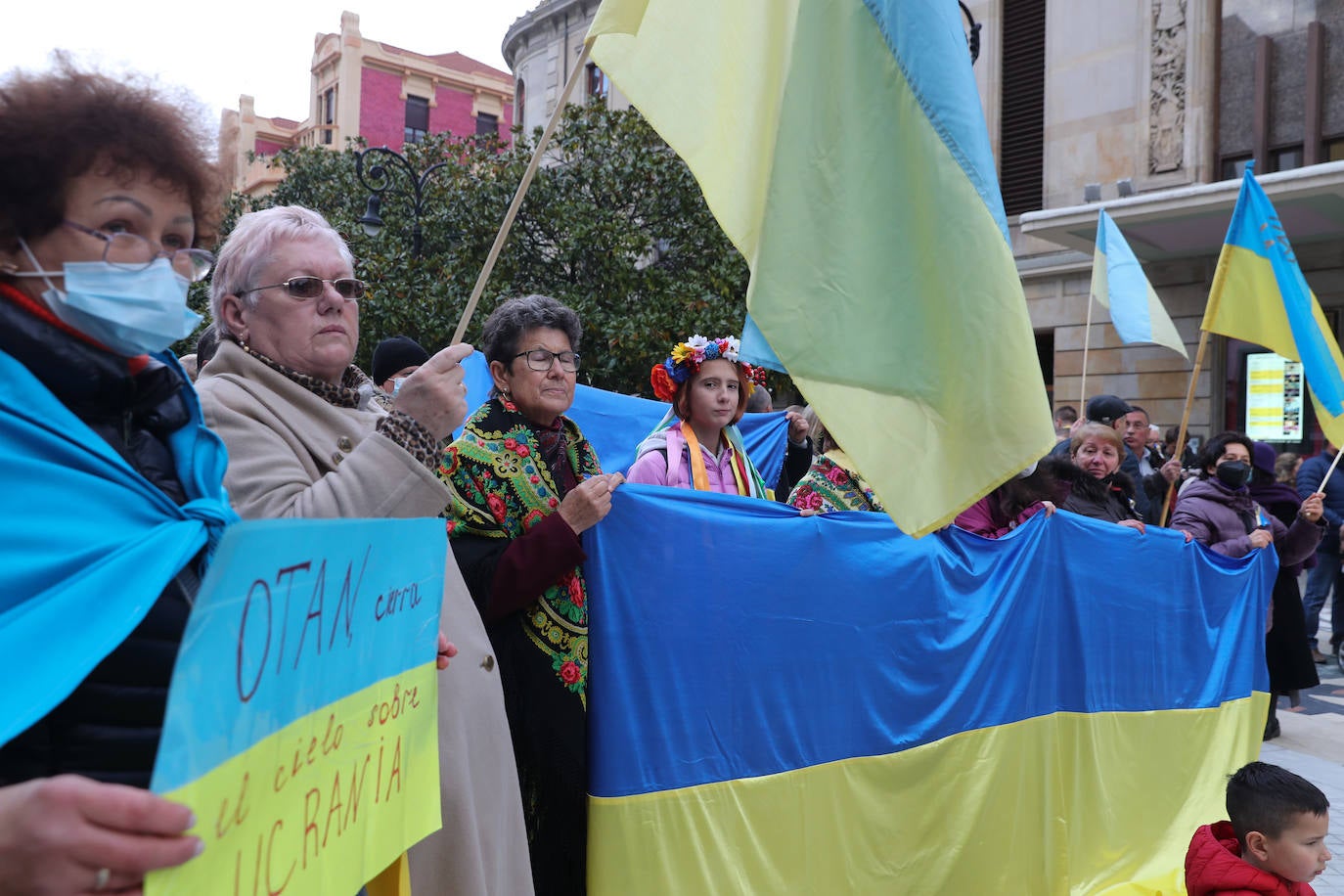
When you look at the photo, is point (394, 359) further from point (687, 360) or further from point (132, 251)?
point (132, 251)

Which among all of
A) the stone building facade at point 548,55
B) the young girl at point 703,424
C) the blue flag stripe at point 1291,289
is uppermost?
the stone building facade at point 548,55

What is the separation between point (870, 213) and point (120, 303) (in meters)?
1.60

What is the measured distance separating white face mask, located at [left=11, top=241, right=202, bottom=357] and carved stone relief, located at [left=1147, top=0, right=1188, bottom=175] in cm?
1675

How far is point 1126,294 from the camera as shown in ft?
27.9

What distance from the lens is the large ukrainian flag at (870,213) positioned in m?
2.26

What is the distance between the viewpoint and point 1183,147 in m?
15.4

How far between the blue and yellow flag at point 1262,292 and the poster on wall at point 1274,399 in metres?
10.1

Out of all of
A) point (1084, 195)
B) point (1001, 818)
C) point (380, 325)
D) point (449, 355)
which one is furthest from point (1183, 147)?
point (449, 355)

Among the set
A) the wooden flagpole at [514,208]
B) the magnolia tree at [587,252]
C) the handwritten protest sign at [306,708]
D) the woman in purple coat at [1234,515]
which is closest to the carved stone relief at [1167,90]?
the magnolia tree at [587,252]

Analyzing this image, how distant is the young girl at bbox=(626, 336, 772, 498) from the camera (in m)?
3.86

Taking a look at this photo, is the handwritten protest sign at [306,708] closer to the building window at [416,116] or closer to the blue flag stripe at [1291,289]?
the blue flag stripe at [1291,289]

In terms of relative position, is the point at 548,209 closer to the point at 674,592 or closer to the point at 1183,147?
the point at 1183,147

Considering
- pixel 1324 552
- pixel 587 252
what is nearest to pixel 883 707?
pixel 1324 552

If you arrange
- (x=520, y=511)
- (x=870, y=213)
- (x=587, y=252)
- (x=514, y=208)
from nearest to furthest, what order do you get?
1. (x=514, y=208)
2. (x=870, y=213)
3. (x=520, y=511)
4. (x=587, y=252)
